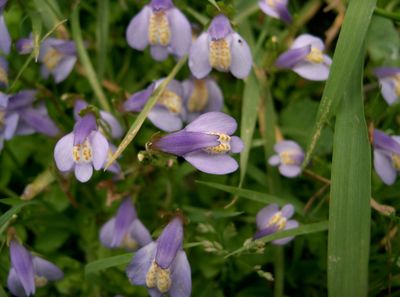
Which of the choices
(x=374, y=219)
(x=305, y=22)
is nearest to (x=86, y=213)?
(x=374, y=219)

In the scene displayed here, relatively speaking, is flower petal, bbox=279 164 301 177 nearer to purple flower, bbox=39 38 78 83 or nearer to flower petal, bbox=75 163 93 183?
flower petal, bbox=75 163 93 183

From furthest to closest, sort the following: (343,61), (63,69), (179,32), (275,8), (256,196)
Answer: (63,69) < (275,8) < (179,32) < (256,196) < (343,61)

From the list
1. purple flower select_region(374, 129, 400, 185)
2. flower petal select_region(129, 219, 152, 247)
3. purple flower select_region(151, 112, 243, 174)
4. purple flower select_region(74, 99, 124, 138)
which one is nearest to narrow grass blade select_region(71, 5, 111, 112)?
purple flower select_region(74, 99, 124, 138)

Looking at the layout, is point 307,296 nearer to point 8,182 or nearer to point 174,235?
point 174,235

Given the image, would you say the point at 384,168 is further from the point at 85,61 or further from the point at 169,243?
the point at 85,61

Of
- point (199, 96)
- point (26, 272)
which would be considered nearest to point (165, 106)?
point (199, 96)
